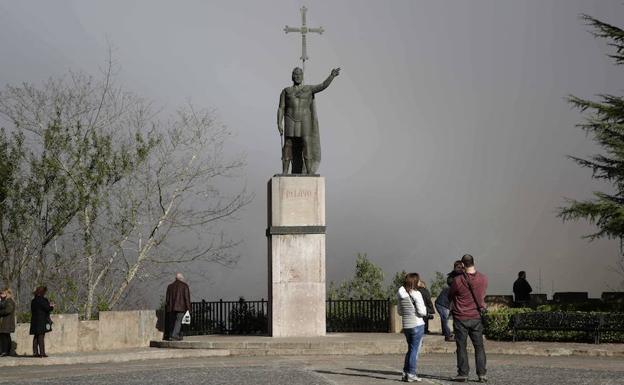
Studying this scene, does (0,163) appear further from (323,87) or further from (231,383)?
(231,383)

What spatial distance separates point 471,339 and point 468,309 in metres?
0.45

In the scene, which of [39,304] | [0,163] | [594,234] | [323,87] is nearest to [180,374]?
[39,304]

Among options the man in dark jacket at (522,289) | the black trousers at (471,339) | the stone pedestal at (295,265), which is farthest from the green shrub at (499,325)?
the black trousers at (471,339)

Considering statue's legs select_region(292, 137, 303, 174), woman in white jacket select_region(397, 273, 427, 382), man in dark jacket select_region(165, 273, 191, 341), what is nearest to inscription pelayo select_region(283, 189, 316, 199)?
statue's legs select_region(292, 137, 303, 174)

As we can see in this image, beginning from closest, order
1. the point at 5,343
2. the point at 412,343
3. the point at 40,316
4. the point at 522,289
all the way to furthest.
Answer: the point at 412,343 → the point at 40,316 → the point at 5,343 → the point at 522,289

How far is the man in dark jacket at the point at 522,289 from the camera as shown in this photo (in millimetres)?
32312

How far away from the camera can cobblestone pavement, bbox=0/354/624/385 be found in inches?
591

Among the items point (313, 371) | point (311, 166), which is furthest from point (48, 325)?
point (311, 166)

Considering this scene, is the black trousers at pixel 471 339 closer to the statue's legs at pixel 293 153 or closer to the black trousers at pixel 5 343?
the statue's legs at pixel 293 153

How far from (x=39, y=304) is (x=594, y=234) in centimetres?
1994

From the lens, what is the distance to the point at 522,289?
32281 mm

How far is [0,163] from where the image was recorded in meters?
28.1

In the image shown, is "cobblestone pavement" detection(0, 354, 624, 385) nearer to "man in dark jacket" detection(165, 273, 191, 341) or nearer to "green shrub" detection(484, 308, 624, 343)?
"man in dark jacket" detection(165, 273, 191, 341)

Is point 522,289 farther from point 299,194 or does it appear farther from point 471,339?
point 471,339
